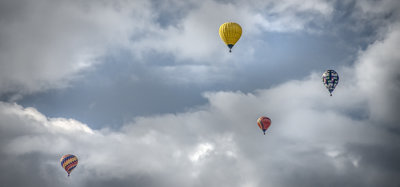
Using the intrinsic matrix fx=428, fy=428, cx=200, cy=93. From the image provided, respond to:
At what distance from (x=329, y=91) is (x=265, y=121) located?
1178 inches

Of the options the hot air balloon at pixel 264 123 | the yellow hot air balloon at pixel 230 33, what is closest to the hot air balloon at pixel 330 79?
the hot air balloon at pixel 264 123

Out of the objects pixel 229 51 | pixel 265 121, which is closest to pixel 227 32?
pixel 229 51

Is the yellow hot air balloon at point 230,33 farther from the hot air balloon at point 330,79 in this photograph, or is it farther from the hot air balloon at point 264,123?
the hot air balloon at point 330,79

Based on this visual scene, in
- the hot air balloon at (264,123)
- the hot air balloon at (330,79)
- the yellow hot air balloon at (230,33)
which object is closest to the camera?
the yellow hot air balloon at (230,33)

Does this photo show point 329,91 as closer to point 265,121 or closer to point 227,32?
point 265,121

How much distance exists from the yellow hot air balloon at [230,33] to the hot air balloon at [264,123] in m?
43.2

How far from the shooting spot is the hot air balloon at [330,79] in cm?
18300

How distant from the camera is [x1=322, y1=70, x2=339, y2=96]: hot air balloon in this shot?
18300cm

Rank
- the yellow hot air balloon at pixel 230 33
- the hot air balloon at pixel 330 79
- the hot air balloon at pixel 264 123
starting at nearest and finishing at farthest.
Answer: the yellow hot air balloon at pixel 230 33 → the hot air balloon at pixel 330 79 → the hot air balloon at pixel 264 123

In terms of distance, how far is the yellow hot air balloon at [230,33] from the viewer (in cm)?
15638

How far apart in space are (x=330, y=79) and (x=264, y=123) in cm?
3385

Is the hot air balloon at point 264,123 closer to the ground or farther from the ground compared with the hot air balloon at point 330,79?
closer to the ground

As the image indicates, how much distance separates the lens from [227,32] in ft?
513

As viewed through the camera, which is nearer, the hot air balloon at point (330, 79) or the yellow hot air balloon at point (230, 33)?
the yellow hot air balloon at point (230, 33)
